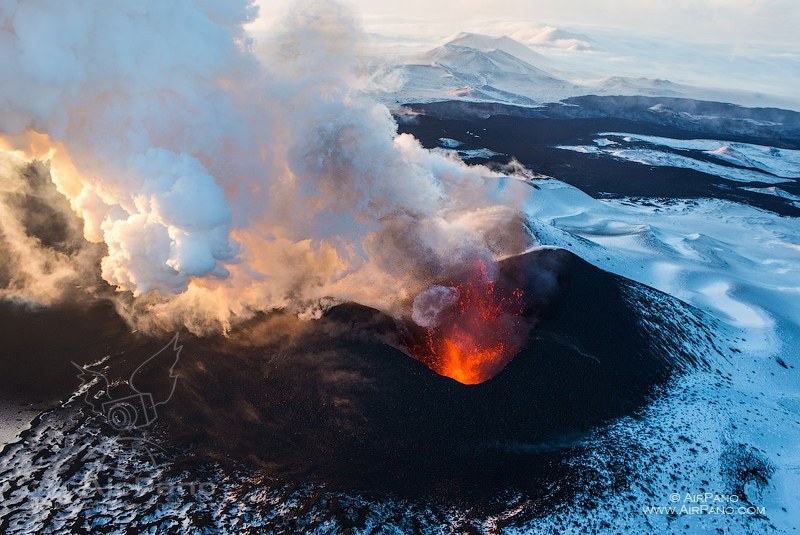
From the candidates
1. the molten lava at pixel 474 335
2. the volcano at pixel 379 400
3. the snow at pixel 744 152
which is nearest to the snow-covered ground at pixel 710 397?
the volcano at pixel 379 400

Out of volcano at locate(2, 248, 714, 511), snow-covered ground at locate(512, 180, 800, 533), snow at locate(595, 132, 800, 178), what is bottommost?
snow at locate(595, 132, 800, 178)

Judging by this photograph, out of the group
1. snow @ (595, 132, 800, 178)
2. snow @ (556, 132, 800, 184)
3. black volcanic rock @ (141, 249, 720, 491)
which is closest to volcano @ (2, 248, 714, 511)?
black volcanic rock @ (141, 249, 720, 491)

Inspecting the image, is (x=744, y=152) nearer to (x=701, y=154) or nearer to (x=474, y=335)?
(x=701, y=154)

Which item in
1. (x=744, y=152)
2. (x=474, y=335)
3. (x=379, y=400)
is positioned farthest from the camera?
(x=744, y=152)

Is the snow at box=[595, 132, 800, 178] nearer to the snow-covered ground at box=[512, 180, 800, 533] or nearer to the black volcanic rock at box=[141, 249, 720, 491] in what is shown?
the snow-covered ground at box=[512, 180, 800, 533]

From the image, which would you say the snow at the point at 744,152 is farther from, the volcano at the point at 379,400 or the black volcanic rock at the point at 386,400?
the black volcanic rock at the point at 386,400

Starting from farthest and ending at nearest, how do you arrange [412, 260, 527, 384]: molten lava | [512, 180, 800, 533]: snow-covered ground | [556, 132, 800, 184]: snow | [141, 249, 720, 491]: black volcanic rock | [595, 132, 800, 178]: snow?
[595, 132, 800, 178]: snow < [556, 132, 800, 184]: snow < [412, 260, 527, 384]: molten lava < [141, 249, 720, 491]: black volcanic rock < [512, 180, 800, 533]: snow-covered ground

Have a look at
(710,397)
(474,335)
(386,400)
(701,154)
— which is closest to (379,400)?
(386,400)

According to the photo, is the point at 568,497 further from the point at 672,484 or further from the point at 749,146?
the point at 749,146

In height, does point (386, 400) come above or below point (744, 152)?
above
